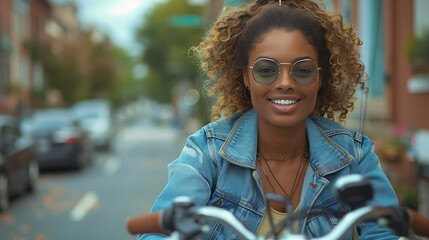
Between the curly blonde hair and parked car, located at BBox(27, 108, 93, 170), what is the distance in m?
16.2

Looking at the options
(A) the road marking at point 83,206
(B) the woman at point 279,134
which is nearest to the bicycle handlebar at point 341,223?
(B) the woman at point 279,134

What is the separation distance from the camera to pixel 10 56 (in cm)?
4169

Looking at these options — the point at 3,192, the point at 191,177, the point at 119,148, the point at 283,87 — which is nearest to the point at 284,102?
the point at 283,87

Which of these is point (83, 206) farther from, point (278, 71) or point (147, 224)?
point (147, 224)

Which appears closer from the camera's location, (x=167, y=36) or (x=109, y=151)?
(x=109, y=151)

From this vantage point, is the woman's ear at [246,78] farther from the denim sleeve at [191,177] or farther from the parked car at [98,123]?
the parked car at [98,123]

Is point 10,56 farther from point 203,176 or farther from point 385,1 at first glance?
point 203,176

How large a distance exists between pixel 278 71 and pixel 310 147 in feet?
1.10

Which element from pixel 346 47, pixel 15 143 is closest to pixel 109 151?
pixel 15 143

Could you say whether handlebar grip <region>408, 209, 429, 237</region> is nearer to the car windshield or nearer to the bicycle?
the bicycle

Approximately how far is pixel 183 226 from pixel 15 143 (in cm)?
1175

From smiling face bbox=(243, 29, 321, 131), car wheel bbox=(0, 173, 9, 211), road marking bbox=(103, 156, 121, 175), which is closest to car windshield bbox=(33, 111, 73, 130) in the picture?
→ road marking bbox=(103, 156, 121, 175)

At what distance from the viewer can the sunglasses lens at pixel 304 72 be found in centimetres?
243

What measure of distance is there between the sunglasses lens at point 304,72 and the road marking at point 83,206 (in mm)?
9079
